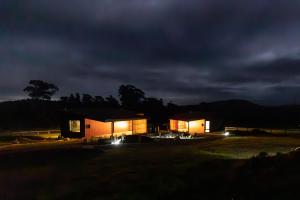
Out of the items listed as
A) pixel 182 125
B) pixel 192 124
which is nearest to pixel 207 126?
pixel 192 124

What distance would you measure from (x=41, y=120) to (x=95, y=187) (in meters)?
55.3

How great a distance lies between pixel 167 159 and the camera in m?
24.6

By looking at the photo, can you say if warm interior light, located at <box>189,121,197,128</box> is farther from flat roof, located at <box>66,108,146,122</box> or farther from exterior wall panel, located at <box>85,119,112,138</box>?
exterior wall panel, located at <box>85,119,112,138</box>

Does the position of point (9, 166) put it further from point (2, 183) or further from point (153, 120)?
point (153, 120)

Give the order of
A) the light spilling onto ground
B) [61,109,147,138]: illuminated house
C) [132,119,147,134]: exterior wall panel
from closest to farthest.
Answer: the light spilling onto ground, [61,109,147,138]: illuminated house, [132,119,147,134]: exterior wall panel

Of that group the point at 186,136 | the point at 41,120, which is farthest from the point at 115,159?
the point at 41,120

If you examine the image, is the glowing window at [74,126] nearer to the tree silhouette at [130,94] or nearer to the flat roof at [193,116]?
the flat roof at [193,116]

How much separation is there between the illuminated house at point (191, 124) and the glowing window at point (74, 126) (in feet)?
51.7

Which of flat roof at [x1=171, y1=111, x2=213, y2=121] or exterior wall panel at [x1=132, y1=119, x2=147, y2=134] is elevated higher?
flat roof at [x1=171, y1=111, x2=213, y2=121]

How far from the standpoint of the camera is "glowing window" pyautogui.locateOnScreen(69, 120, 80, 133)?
4459 cm

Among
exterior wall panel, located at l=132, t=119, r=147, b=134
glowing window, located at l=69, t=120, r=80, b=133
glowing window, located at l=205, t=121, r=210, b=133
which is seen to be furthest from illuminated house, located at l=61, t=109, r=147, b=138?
glowing window, located at l=205, t=121, r=210, b=133

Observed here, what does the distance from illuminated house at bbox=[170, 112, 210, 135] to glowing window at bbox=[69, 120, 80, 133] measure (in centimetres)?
1575

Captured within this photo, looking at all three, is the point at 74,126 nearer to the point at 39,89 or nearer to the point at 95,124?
the point at 95,124

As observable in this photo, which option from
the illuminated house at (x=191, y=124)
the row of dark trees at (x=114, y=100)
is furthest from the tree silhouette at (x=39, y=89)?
the illuminated house at (x=191, y=124)
